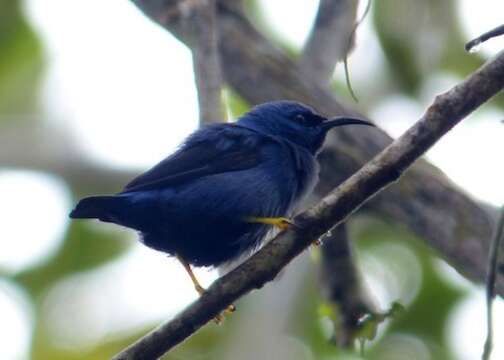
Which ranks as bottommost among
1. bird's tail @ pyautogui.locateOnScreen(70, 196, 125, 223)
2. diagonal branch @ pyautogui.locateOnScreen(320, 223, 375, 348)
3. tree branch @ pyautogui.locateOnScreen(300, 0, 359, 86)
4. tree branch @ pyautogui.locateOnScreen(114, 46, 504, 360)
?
diagonal branch @ pyautogui.locateOnScreen(320, 223, 375, 348)

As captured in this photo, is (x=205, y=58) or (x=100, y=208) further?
(x=205, y=58)


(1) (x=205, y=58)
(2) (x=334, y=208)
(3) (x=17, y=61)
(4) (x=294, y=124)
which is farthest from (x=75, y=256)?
(2) (x=334, y=208)

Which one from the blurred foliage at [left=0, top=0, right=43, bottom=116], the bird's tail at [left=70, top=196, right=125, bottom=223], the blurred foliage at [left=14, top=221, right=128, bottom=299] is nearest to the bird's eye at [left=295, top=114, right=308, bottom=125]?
the bird's tail at [left=70, top=196, right=125, bottom=223]

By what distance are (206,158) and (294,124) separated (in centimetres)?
75

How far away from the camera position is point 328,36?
7.65 metres

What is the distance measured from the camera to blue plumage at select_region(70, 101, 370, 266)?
5.77 m

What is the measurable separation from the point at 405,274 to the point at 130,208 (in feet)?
14.4

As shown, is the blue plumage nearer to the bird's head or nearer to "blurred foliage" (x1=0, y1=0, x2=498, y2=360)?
the bird's head

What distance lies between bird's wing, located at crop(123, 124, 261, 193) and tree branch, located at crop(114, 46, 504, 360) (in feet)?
3.97

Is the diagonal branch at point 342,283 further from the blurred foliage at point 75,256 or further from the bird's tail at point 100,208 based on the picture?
the blurred foliage at point 75,256

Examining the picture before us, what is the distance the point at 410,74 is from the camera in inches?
385

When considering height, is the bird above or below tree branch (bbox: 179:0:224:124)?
below

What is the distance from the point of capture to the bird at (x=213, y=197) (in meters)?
5.76

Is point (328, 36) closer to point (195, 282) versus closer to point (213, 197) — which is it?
point (213, 197)
